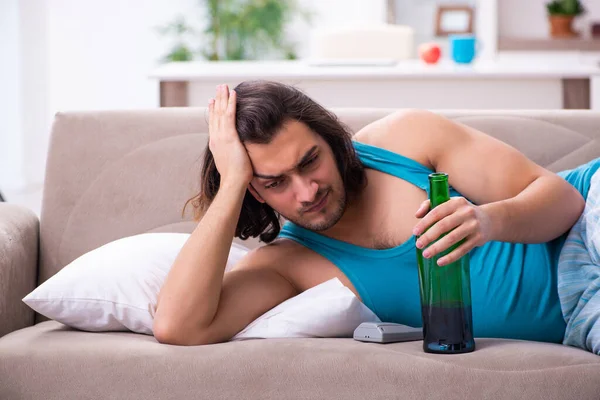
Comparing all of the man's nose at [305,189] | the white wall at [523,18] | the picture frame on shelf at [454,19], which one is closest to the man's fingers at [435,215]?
the man's nose at [305,189]

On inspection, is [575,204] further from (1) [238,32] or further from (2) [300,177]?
(1) [238,32]

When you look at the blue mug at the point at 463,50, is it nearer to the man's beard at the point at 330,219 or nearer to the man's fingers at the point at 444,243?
the man's beard at the point at 330,219

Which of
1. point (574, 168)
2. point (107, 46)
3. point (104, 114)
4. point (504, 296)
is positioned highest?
point (107, 46)

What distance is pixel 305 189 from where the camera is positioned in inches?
70.4

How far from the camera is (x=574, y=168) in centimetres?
218

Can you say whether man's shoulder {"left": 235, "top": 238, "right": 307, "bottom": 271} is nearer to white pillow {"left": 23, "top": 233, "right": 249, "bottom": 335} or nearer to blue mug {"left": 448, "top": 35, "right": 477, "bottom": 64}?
white pillow {"left": 23, "top": 233, "right": 249, "bottom": 335}

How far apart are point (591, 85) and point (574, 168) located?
4.99 feet

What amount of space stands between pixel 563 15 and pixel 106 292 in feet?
17.8

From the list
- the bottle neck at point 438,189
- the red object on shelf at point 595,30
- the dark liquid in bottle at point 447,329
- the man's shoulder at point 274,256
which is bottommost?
the dark liquid in bottle at point 447,329

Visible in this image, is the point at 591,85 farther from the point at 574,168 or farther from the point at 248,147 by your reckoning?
the point at 248,147

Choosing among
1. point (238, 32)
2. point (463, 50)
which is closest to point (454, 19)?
point (238, 32)

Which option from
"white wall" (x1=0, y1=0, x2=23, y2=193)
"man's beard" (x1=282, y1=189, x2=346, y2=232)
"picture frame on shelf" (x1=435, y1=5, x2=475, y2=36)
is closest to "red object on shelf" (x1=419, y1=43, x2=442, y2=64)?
"man's beard" (x1=282, y1=189, x2=346, y2=232)

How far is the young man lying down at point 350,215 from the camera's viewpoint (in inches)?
70.4

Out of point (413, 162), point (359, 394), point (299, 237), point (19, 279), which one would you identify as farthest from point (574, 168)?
point (19, 279)
